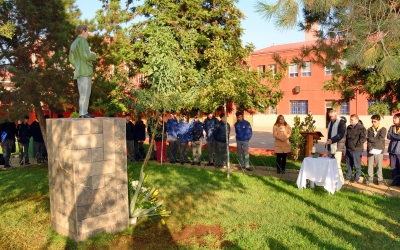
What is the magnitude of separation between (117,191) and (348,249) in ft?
11.9

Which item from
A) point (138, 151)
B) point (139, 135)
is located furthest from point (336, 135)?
point (138, 151)

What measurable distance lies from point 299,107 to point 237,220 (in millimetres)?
31056

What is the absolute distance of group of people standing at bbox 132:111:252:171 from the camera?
11.1 m

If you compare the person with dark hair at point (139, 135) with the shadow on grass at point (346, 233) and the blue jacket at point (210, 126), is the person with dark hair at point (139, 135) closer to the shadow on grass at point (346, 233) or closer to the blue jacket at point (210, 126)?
the blue jacket at point (210, 126)

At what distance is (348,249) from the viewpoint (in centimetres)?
483

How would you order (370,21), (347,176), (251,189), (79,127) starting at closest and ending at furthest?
(79,127) → (370,21) → (251,189) → (347,176)

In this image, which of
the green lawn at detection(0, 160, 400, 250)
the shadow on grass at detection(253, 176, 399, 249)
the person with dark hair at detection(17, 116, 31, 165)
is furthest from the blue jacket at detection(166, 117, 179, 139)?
the shadow on grass at detection(253, 176, 399, 249)

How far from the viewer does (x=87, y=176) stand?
5375 millimetres

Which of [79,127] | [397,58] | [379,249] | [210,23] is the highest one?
[210,23]

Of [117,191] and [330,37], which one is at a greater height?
[330,37]

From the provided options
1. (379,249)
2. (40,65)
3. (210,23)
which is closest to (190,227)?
(379,249)

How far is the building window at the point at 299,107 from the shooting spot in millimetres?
35084

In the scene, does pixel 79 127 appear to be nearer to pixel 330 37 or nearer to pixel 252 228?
pixel 252 228

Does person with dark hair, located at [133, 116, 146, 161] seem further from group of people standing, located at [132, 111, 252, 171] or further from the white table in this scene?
the white table
